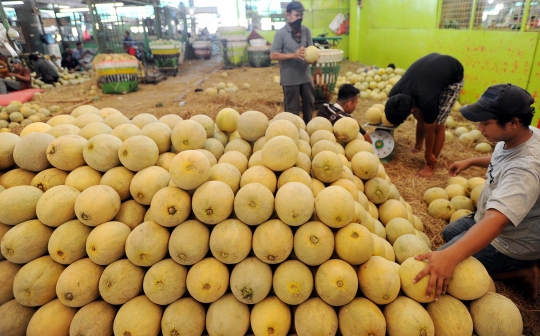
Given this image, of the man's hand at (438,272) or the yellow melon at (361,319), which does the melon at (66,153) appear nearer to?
the yellow melon at (361,319)

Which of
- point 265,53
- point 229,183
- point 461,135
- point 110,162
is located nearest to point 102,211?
point 110,162

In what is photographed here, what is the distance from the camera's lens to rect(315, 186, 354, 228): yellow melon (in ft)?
6.10

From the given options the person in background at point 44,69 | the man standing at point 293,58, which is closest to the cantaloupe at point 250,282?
the man standing at point 293,58

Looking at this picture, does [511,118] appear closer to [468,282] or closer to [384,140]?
[468,282]

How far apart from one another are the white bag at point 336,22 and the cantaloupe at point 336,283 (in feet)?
65.9

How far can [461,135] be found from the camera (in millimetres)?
6777

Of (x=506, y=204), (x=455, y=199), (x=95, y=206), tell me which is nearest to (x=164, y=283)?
(x=95, y=206)

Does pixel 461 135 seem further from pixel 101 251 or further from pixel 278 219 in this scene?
pixel 101 251

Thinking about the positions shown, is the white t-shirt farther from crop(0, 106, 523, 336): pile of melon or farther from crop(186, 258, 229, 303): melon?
crop(186, 258, 229, 303): melon

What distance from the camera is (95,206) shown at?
1967mm

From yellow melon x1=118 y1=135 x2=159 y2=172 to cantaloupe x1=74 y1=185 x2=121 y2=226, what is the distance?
0.25 meters

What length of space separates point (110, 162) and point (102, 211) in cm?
46

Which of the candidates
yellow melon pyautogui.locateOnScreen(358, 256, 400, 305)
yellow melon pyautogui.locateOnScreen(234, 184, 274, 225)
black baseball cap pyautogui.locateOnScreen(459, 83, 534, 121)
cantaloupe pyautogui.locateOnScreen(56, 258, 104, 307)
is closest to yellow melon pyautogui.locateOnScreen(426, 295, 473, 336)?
yellow melon pyautogui.locateOnScreen(358, 256, 400, 305)

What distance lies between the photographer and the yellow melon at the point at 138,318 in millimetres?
1822
